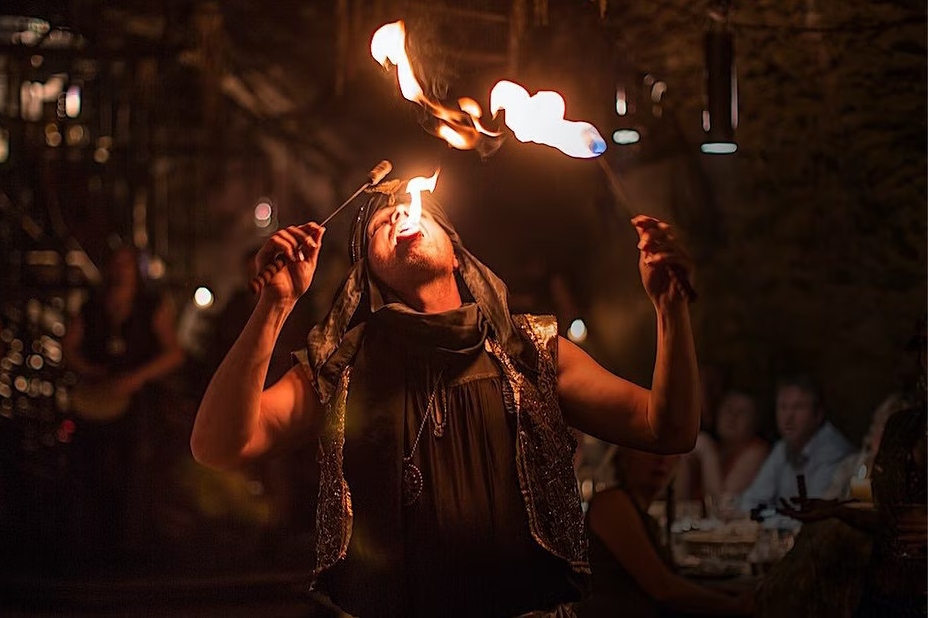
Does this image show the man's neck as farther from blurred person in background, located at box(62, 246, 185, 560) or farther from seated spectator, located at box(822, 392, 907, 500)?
seated spectator, located at box(822, 392, 907, 500)

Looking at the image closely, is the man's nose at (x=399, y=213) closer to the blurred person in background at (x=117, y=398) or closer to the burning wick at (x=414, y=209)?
the burning wick at (x=414, y=209)

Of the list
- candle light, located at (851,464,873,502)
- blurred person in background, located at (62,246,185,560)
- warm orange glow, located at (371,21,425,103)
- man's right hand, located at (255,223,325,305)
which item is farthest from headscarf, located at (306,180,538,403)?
candle light, located at (851,464,873,502)

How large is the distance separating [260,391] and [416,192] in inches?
19.9

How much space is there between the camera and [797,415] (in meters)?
4.79

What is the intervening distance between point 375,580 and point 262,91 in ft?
7.94

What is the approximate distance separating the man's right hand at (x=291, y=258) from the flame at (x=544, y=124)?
478 millimetres

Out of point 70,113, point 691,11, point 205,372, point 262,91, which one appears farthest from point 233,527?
point 691,11

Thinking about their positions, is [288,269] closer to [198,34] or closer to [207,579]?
[207,579]

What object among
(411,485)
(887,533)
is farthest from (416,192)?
(887,533)

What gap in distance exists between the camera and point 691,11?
4191mm

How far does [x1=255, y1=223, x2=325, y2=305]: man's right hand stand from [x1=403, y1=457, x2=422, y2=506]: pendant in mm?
397

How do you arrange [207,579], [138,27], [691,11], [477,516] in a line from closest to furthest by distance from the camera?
Answer: 1. [477,516]
2. [207,579]
3. [138,27]
4. [691,11]

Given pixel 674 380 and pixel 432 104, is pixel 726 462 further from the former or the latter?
pixel 432 104

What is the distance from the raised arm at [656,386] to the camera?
8.57 ft
